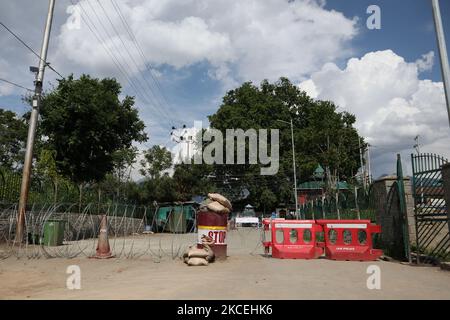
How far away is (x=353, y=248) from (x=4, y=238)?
1353cm

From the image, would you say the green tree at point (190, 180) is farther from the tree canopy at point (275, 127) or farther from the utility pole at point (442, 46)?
the utility pole at point (442, 46)

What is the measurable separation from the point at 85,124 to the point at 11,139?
933 inches

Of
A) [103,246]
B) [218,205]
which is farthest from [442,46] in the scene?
[103,246]

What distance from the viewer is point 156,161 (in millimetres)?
58344

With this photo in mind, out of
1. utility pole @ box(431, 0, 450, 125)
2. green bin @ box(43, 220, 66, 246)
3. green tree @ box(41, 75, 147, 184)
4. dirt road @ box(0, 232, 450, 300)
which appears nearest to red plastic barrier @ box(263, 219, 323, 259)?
dirt road @ box(0, 232, 450, 300)

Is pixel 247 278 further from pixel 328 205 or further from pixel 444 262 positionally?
pixel 328 205

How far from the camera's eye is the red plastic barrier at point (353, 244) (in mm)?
11469

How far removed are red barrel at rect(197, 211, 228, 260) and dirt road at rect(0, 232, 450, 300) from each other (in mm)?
437

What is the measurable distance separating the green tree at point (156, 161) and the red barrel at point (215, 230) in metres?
46.9

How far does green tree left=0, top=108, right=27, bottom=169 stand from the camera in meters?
48.5

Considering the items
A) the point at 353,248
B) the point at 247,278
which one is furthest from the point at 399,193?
the point at 247,278

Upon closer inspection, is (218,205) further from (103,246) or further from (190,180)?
(190,180)

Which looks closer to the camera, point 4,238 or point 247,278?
point 247,278
